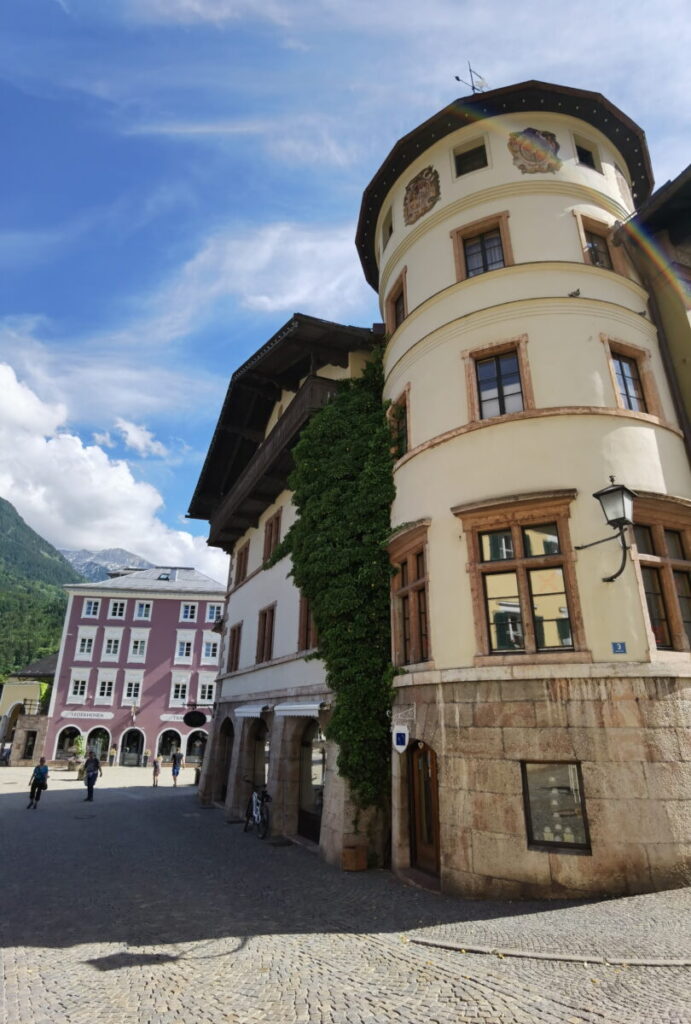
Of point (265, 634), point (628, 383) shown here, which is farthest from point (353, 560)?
point (265, 634)

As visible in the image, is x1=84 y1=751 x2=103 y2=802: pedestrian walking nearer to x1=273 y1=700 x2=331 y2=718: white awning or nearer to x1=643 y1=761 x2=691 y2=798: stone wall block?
x1=273 y1=700 x2=331 y2=718: white awning

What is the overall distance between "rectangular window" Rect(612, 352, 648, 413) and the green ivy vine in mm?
5223

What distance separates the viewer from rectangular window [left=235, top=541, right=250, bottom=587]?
26688 millimetres

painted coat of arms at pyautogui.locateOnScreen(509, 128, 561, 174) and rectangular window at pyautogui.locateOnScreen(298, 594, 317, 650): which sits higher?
painted coat of arms at pyautogui.locateOnScreen(509, 128, 561, 174)

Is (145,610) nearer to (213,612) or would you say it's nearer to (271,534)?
(213,612)

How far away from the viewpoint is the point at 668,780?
8.36 metres

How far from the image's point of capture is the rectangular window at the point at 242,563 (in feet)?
87.6

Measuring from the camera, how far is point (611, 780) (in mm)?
8477

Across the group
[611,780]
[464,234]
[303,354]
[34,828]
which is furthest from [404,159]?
[34,828]

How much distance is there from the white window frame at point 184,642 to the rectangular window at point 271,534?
3358 centimetres

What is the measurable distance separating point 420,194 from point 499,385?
21.7 ft

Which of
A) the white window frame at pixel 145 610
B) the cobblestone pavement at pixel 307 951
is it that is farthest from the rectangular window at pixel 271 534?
the white window frame at pixel 145 610

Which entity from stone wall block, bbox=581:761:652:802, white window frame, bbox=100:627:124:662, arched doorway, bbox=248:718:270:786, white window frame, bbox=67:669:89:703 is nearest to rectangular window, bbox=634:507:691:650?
stone wall block, bbox=581:761:652:802

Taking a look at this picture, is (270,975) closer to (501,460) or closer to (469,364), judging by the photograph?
(501,460)
